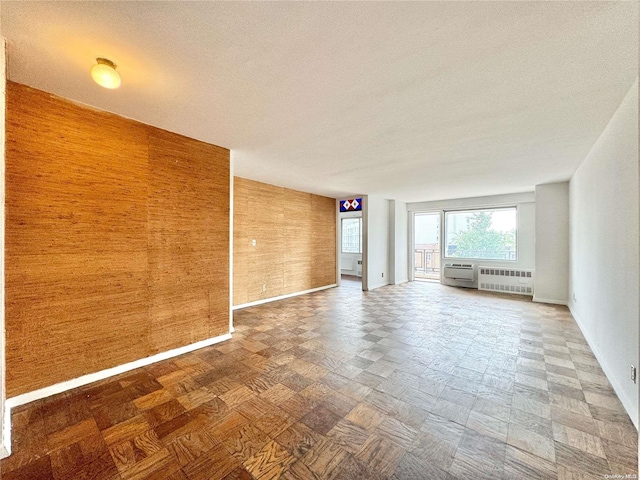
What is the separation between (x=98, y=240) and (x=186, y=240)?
833 millimetres

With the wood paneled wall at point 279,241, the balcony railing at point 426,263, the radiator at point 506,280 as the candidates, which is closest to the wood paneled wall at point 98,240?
the wood paneled wall at point 279,241

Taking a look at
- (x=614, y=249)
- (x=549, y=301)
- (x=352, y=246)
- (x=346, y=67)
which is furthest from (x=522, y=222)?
(x=346, y=67)

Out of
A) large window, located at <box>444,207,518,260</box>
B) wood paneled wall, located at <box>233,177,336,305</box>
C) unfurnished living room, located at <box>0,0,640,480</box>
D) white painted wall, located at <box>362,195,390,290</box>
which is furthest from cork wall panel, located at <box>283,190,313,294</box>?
large window, located at <box>444,207,518,260</box>

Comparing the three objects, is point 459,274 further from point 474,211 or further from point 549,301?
point 549,301

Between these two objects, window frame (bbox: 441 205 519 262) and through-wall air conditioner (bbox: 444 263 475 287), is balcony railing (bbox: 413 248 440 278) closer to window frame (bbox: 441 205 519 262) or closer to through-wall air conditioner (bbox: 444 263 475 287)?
window frame (bbox: 441 205 519 262)

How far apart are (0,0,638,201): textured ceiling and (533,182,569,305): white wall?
2.75 m

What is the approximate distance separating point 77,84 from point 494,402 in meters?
4.40

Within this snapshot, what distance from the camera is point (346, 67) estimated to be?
5.83ft

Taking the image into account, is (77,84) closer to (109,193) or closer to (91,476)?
(109,193)

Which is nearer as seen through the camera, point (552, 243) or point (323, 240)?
point (552, 243)

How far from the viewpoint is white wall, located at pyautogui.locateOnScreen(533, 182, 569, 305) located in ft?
17.4

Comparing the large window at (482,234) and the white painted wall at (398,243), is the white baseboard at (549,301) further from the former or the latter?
the white painted wall at (398,243)

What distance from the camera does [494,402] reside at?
215 centimetres

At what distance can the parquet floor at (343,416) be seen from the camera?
154cm
